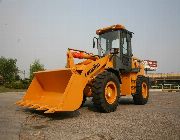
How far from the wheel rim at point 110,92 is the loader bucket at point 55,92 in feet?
3.91

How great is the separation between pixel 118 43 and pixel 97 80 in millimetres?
2831

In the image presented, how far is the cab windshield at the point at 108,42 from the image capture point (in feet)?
34.2

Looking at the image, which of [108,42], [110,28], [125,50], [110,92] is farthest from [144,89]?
[110,92]

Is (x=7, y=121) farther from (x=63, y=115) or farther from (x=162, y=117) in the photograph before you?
(x=162, y=117)

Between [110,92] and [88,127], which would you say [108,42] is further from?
[88,127]

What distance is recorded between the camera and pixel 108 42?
10703mm

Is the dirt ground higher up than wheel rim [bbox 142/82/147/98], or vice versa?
wheel rim [bbox 142/82/147/98]

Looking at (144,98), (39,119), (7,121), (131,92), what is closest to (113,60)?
(131,92)

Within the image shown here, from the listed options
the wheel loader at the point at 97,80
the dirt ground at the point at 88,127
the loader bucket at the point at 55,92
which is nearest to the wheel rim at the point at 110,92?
the wheel loader at the point at 97,80

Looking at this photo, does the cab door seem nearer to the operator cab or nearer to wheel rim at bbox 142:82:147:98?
the operator cab

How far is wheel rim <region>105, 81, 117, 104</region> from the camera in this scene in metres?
8.63

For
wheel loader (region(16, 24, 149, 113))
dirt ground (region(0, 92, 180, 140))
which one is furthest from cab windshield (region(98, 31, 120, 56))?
dirt ground (region(0, 92, 180, 140))

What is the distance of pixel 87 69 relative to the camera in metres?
8.19

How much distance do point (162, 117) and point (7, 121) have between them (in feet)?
14.5
